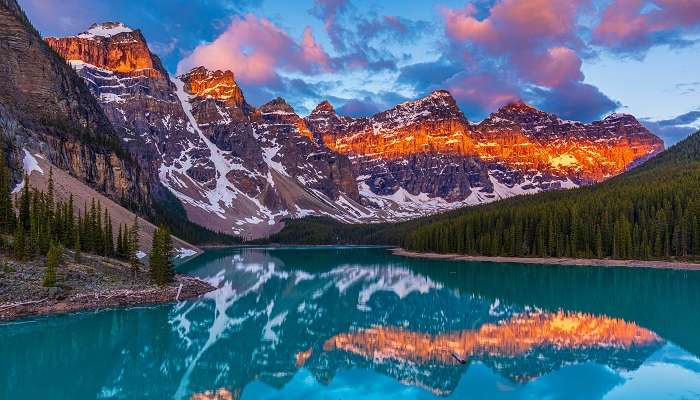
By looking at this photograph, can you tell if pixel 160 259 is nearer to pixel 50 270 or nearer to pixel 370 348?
pixel 50 270

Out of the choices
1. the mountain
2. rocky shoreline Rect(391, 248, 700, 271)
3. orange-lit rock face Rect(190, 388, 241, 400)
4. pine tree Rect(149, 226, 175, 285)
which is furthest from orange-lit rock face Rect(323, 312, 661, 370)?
the mountain

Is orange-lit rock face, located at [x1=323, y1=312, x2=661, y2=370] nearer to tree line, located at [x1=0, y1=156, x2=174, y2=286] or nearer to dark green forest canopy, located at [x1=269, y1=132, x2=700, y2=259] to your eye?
tree line, located at [x1=0, y1=156, x2=174, y2=286]

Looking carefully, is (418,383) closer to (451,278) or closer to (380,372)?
(380,372)

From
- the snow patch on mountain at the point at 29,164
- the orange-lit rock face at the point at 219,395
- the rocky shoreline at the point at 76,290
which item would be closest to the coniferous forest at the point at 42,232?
the rocky shoreline at the point at 76,290

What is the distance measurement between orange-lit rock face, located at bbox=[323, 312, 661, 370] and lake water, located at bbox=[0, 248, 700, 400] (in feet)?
0.38

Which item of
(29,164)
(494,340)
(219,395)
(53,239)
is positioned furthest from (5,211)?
(494,340)

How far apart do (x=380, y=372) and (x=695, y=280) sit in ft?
186

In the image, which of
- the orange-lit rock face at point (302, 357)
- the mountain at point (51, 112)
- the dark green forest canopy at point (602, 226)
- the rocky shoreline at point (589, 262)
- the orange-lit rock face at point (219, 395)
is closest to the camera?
the orange-lit rock face at point (219, 395)

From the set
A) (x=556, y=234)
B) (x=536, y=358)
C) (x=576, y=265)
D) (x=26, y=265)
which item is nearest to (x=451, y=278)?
(x=576, y=265)

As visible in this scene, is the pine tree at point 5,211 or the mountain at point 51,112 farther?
the mountain at point 51,112

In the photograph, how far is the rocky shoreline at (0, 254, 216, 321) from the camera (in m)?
36.5

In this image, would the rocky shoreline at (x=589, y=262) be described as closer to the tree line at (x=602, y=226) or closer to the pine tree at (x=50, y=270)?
the tree line at (x=602, y=226)

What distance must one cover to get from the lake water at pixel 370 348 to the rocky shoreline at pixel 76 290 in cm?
163

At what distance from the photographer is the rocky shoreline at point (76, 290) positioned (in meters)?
36.5
